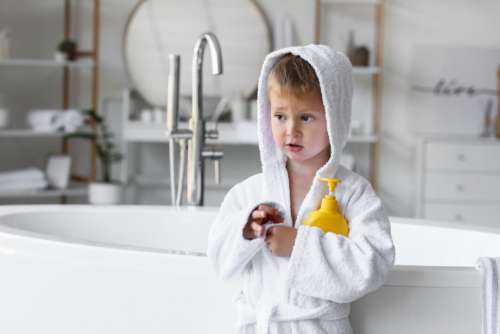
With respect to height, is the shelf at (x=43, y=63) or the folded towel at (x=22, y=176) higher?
the shelf at (x=43, y=63)

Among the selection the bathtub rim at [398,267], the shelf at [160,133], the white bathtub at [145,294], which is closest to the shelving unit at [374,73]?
the shelf at [160,133]

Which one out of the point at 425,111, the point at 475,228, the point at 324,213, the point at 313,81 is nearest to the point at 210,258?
the point at 324,213

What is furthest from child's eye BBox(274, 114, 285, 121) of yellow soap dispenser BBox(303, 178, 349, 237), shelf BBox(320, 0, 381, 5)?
shelf BBox(320, 0, 381, 5)

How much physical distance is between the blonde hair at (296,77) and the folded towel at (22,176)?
296cm

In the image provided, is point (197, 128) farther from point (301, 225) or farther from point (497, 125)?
point (497, 125)

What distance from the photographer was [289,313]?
131 centimetres

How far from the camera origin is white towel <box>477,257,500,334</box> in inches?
52.7

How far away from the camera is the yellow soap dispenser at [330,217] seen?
1320 mm

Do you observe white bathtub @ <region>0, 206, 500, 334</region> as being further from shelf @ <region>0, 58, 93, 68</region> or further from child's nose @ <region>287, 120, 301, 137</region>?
shelf @ <region>0, 58, 93, 68</region>

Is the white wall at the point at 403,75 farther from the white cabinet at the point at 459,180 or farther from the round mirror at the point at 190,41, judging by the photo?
the round mirror at the point at 190,41

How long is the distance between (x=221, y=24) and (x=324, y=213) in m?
3.28

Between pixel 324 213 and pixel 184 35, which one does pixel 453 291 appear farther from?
pixel 184 35

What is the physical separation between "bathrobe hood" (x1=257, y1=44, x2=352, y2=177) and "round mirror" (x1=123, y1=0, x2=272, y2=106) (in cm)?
303

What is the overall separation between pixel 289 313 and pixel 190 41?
3292 millimetres
